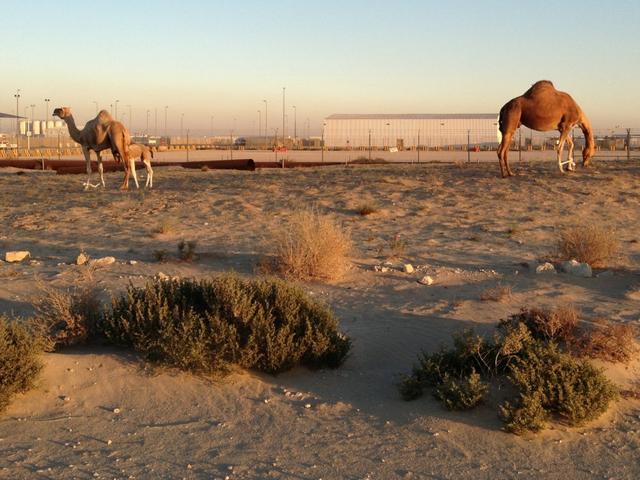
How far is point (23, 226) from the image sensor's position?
18844mm

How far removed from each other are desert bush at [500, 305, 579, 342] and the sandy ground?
680 mm

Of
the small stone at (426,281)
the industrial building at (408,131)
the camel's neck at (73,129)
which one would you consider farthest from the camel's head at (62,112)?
the industrial building at (408,131)

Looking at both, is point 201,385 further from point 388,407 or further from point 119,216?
point 119,216

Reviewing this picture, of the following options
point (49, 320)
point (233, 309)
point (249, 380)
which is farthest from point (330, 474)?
point (49, 320)

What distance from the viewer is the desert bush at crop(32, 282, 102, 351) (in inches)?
353

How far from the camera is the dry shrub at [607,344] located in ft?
27.8

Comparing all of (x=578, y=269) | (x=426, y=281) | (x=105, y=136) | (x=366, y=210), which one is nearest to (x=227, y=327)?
(x=426, y=281)

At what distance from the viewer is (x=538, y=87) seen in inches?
963

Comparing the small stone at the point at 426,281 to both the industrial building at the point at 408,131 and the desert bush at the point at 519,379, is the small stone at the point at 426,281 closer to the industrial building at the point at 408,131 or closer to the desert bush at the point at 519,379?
the desert bush at the point at 519,379

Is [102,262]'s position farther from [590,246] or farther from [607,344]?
[607,344]

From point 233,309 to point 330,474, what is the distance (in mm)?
2779

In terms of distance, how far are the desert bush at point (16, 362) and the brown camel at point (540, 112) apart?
1870 cm

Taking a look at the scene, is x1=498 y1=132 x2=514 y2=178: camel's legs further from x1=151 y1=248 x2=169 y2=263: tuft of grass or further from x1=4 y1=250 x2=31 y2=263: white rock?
x1=4 y1=250 x2=31 y2=263: white rock

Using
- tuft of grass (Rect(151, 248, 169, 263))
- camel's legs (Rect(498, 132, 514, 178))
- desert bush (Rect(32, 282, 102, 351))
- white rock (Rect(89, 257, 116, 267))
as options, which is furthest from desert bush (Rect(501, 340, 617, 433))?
camel's legs (Rect(498, 132, 514, 178))
